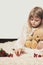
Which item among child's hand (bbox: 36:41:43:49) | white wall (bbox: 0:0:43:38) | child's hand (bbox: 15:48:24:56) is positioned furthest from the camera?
white wall (bbox: 0:0:43:38)

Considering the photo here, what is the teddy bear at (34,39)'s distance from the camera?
1510mm

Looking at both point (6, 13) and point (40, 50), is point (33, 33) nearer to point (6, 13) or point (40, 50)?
point (40, 50)

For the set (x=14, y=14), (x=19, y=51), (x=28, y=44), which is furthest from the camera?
(x=14, y=14)

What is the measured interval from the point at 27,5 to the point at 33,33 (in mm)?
300

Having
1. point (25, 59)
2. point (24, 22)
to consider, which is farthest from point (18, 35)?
point (25, 59)

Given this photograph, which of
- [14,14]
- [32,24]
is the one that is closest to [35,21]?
[32,24]

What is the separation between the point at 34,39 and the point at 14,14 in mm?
344

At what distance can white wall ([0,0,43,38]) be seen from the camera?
1.68m

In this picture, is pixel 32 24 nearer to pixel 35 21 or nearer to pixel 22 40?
pixel 35 21

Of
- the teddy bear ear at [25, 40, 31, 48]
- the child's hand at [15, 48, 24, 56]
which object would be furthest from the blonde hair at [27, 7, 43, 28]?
the child's hand at [15, 48, 24, 56]

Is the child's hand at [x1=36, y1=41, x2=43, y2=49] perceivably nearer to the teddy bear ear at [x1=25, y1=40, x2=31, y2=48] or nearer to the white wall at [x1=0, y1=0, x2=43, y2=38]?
the teddy bear ear at [x1=25, y1=40, x2=31, y2=48]

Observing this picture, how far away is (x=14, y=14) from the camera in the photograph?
5.61 ft

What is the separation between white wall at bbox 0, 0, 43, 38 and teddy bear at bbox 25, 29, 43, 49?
0.64ft

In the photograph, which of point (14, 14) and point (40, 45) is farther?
point (14, 14)
